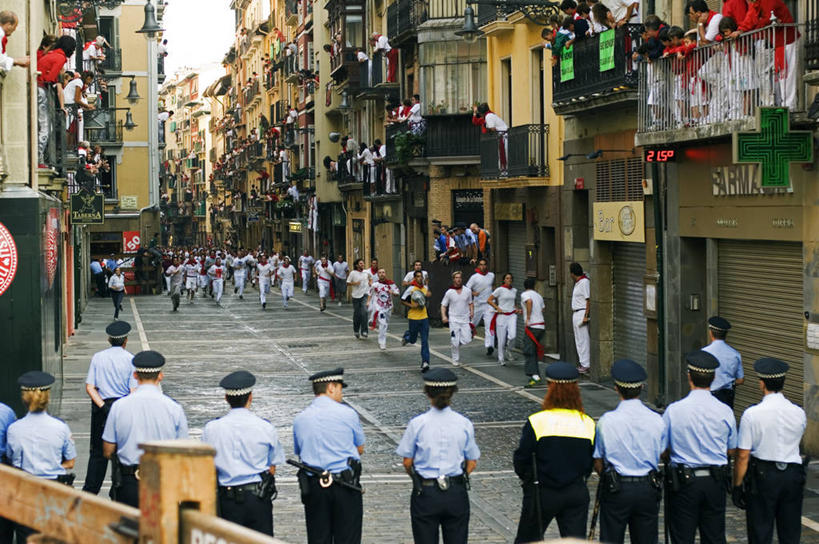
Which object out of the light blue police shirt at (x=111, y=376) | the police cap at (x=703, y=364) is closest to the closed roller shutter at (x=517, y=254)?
the light blue police shirt at (x=111, y=376)

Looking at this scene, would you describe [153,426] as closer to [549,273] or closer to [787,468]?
[787,468]

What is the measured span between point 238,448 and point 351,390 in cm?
1228

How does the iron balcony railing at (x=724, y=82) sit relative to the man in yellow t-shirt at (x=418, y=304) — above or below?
above

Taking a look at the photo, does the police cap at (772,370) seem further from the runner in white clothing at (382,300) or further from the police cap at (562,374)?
the runner in white clothing at (382,300)

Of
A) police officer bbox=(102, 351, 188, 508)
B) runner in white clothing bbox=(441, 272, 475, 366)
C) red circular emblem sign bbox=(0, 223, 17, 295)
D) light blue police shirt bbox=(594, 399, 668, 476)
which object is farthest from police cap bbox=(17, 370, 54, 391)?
runner in white clothing bbox=(441, 272, 475, 366)

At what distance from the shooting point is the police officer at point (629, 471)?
29.3 feet

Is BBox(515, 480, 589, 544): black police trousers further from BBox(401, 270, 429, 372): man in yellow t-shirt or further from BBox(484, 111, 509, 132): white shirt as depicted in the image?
BBox(484, 111, 509, 132): white shirt

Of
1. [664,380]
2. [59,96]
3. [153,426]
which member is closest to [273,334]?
[59,96]

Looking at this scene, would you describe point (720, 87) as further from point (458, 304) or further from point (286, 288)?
point (286, 288)

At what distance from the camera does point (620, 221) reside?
69.2ft

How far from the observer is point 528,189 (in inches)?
1086

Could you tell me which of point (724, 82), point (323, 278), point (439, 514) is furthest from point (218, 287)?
point (439, 514)

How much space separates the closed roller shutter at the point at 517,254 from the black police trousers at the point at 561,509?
18.9 m

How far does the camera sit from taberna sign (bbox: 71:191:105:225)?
1588 inches
